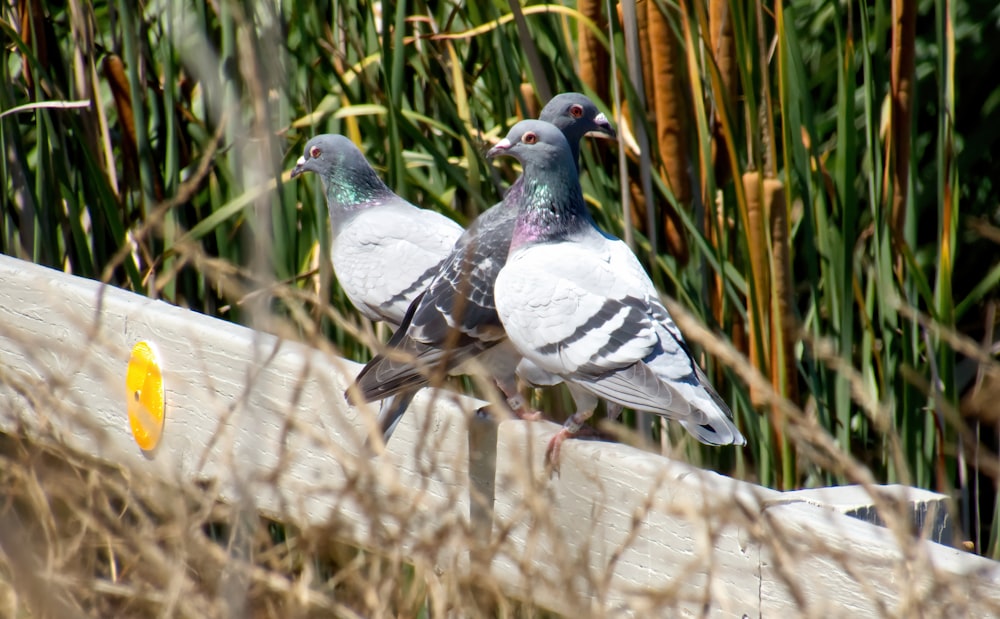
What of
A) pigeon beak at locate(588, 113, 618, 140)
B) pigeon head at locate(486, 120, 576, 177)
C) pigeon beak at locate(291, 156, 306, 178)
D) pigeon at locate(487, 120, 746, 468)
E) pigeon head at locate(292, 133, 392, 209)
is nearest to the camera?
pigeon at locate(487, 120, 746, 468)

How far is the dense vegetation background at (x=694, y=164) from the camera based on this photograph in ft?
5.38

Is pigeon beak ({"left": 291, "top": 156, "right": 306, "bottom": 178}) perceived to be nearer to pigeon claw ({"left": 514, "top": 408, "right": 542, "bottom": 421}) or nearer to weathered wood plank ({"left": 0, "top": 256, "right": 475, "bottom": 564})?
weathered wood plank ({"left": 0, "top": 256, "right": 475, "bottom": 564})

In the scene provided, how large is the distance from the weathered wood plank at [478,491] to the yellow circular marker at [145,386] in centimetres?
2

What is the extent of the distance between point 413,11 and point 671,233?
0.97 m

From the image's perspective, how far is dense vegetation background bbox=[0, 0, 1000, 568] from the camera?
5.38 feet

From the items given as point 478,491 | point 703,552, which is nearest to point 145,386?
point 478,491

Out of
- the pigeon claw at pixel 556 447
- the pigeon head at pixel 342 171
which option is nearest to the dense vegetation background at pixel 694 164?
the pigeon head at pixel 342 171

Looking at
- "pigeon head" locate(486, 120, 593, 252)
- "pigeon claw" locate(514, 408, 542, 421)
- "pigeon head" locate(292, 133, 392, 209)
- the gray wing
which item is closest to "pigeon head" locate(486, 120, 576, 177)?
"pigeon head" locate(486, 120, 593, 252)

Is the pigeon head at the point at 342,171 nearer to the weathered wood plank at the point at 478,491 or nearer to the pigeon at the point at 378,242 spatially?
the pigeon at the point at 378,242

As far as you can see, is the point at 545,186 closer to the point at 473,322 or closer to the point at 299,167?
the point at 473,322

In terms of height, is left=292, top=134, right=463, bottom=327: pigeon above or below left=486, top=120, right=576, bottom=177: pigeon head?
below

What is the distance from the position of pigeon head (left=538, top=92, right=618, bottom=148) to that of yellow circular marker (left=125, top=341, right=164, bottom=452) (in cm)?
86

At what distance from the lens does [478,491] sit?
4.53 feet

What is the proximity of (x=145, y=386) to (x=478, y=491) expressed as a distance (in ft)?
2.29
